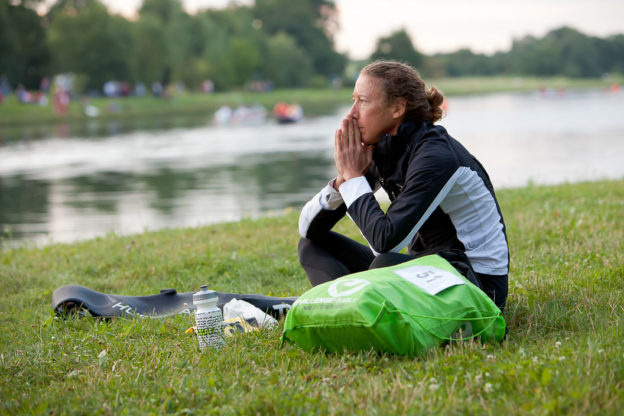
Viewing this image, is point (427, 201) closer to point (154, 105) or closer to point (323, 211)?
point (323, 211)

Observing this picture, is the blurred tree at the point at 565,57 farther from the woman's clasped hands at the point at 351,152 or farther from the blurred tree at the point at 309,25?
the woman's clasped hands at the point at 351,152

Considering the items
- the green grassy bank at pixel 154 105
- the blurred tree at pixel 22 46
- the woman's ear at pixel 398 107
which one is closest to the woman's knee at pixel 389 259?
the woman's ear at pixel 398 107

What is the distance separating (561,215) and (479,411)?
17.0 ft

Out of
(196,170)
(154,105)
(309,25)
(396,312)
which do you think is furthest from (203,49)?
(396,312)

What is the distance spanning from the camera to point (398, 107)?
382cm

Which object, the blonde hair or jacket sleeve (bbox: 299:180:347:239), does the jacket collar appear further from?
jacket sleeve (bbox: 299:180:347:239)

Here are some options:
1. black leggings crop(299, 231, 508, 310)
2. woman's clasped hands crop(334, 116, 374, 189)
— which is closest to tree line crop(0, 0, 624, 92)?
black leggings crop(299, 231, 508, 310)

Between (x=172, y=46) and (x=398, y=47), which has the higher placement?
(x=398, y=47)

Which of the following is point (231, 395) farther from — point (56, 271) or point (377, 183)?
point (56, 271)

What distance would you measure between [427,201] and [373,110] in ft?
2.07

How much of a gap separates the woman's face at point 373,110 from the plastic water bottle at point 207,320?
1272mm

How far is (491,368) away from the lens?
3057mm

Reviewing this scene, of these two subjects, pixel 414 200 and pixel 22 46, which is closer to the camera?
pixel 414 200

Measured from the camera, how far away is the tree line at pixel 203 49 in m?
65.2
